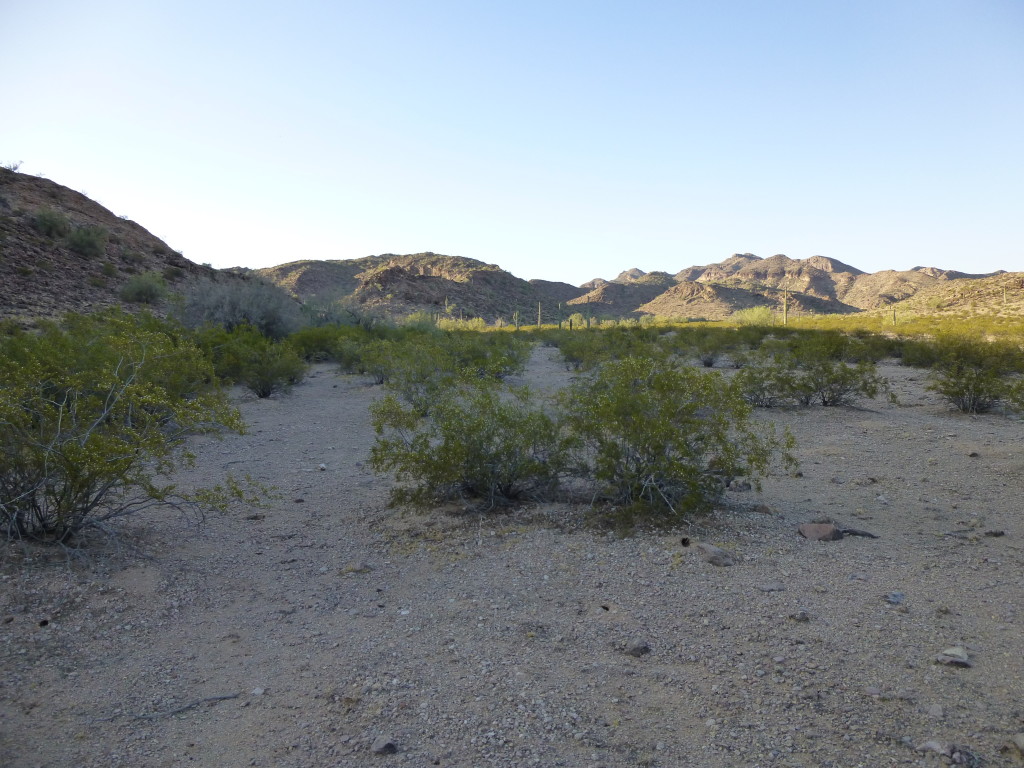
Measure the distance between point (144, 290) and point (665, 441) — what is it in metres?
24.8

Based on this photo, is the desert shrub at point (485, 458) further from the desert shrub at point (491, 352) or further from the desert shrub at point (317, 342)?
the desert shrub at point (317, 342)

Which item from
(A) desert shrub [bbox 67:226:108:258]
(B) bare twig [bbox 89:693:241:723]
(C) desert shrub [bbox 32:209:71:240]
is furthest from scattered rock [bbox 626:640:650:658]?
(C) desert shrub [bbox 32:209:71:240]

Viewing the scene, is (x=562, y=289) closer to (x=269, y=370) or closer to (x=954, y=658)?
(x=269, y=370)

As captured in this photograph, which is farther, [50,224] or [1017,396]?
[50,224]

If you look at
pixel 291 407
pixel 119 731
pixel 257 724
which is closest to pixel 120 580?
pixel 119 731

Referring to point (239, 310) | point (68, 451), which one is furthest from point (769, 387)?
point (239, 310)

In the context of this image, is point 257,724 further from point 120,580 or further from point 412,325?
point 412,325

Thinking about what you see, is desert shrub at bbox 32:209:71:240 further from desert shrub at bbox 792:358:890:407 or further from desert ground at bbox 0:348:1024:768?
desert shrub at bbox 792:358:890:407

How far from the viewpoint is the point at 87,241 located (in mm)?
27188

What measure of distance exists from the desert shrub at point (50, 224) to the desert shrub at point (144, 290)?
326 cm

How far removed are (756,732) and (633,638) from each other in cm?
99

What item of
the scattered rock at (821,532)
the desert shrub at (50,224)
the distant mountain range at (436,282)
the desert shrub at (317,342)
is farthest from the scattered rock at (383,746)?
the desert shrub at (50,224)

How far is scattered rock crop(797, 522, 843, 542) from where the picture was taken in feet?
17.9

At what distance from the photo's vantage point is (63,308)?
69.4ft
